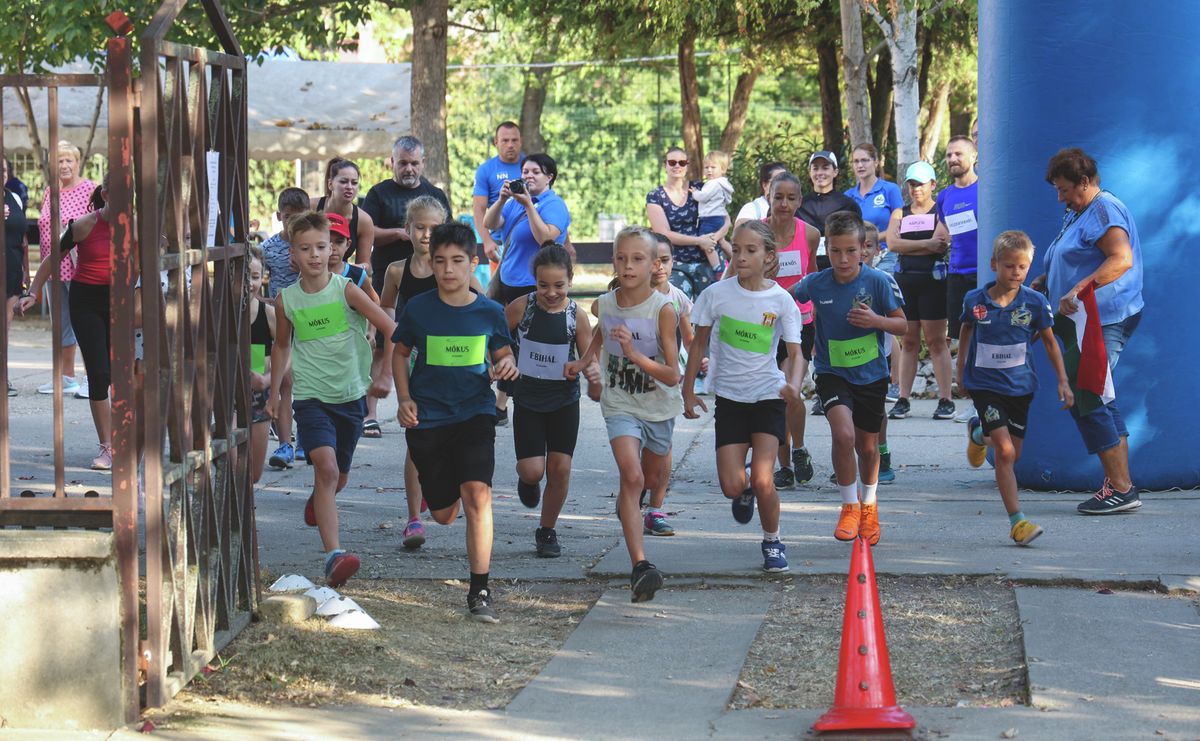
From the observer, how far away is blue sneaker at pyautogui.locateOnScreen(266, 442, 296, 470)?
391 inches

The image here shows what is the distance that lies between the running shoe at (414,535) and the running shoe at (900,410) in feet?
16.9

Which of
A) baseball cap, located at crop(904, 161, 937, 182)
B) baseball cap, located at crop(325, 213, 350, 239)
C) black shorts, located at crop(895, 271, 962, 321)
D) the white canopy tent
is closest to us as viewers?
baseball cap, located at crop(325, 213, 350, 239)

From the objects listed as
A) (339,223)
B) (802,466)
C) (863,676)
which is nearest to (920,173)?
(802,466)

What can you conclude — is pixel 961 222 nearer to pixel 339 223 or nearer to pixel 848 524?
pixel 848 524

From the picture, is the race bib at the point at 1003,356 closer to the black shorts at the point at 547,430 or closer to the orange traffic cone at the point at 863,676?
the black shorts at the point at 547,430

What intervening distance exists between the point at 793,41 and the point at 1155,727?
20.7 meters

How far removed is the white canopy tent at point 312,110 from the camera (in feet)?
71.9

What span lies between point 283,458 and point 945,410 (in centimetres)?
497

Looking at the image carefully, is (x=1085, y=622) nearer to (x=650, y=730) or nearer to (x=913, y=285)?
(x=650, y=730)

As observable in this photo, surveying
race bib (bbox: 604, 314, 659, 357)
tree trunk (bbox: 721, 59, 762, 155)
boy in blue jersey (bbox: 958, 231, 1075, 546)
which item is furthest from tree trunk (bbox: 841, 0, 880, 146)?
tree trunk (bbox: 721, 59, 762, 155)

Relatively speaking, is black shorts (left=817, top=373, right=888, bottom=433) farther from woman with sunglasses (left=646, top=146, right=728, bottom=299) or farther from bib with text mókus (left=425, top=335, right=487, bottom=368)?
woman with sunglasses (left=646, top=146, right=728, bottom=299)


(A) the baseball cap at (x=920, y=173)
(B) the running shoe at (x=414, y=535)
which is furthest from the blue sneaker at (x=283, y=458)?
(A) the baseball cap at (x=920, y=173)

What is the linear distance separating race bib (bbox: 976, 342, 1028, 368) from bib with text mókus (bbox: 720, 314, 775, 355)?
1.27 meters

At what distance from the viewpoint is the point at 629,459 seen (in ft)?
22.1
